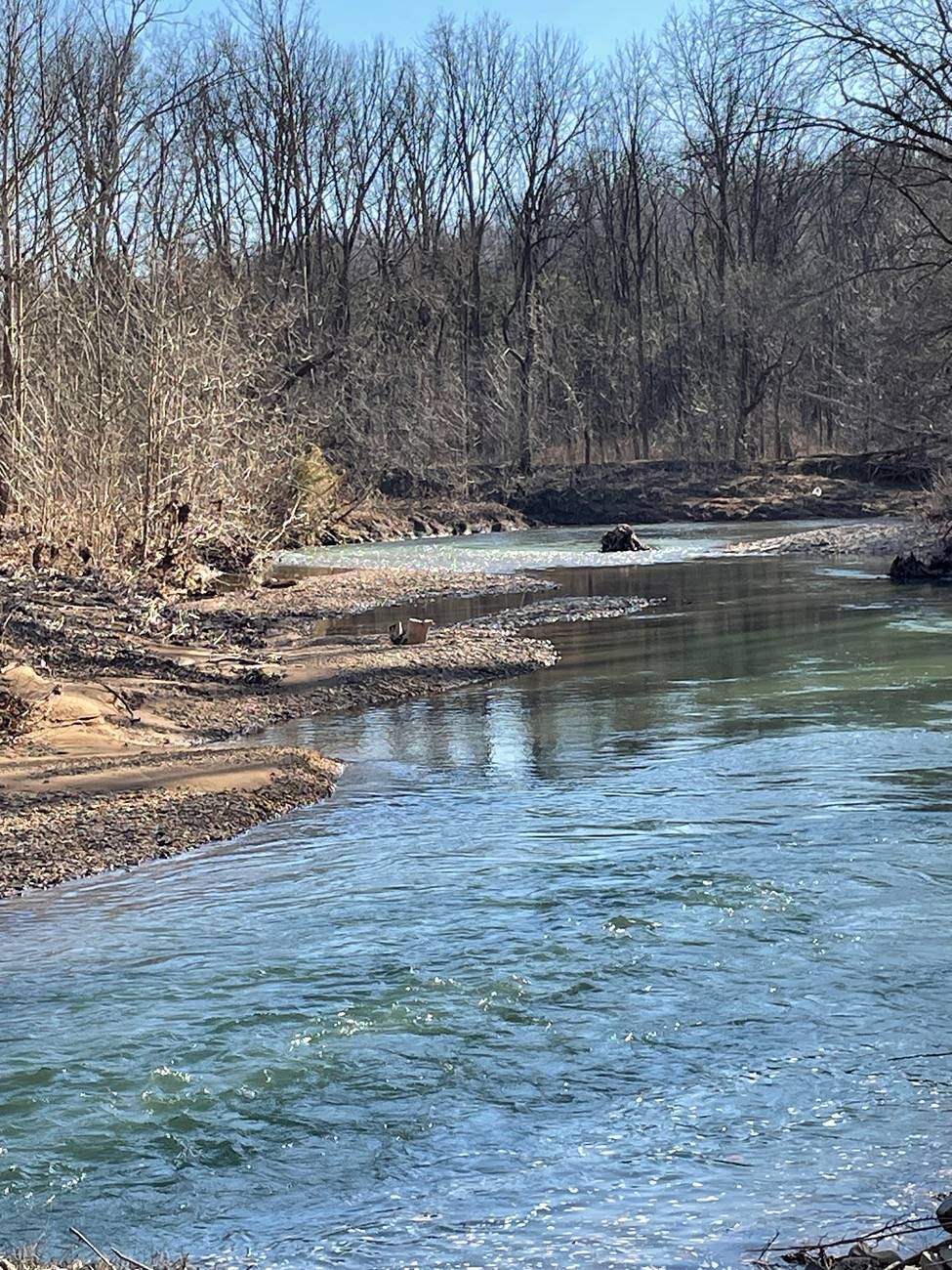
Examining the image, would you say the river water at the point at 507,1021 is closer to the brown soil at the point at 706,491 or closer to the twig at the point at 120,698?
the twig at the point at 120,698

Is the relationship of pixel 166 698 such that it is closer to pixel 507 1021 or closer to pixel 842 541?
pixel 507 1021

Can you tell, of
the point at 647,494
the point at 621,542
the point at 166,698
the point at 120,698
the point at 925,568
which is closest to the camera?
the point at 120,698

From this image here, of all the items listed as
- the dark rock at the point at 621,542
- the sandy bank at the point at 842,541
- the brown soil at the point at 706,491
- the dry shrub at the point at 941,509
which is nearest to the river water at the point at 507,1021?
the dry shrub at the point at 941,509

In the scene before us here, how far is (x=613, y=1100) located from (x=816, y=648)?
13.7 m

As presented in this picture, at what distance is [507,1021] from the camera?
6871 millimetres

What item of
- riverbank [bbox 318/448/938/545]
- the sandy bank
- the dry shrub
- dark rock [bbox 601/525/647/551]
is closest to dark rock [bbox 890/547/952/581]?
the dry shrub

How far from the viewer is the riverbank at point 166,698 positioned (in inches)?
415

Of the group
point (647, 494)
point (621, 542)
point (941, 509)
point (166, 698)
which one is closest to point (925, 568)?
point (941, 509)

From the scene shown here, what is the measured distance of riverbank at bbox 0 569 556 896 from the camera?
10.5m

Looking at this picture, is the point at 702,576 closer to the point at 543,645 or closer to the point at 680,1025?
the point at 543,645

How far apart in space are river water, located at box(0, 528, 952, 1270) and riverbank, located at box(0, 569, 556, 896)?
567 mm

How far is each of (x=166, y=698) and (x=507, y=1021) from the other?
914cm

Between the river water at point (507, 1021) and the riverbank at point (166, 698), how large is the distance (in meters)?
0.57

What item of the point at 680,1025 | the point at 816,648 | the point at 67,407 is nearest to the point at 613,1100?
the point at 680,1025
